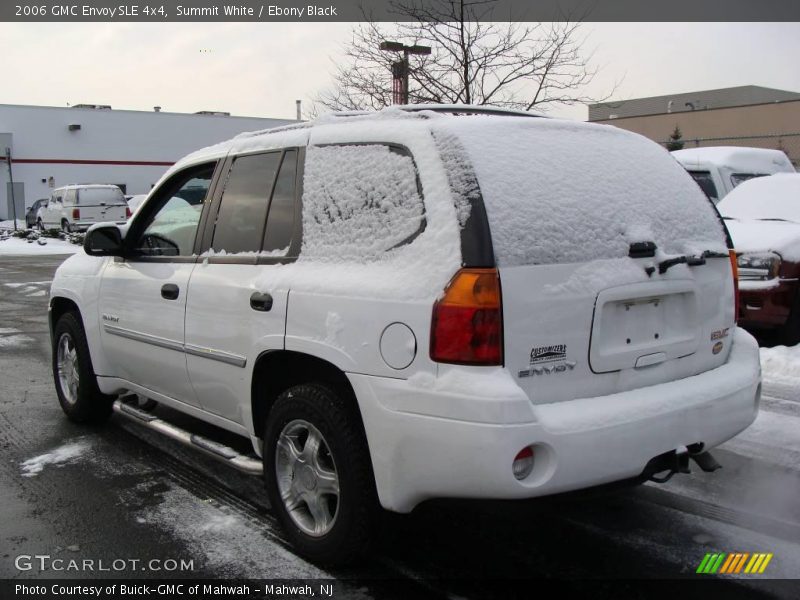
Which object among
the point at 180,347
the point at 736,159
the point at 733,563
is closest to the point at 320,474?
the point at 180,347

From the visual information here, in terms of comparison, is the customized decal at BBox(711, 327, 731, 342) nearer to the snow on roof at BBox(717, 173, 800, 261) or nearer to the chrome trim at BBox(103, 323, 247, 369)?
the chrome trim at BBox(103, 323, 247, 369)

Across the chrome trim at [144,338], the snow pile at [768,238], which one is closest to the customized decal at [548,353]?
the chrome trim at [144,338]

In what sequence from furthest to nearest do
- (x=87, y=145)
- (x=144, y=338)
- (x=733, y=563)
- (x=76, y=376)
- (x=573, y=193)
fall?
(x=87, y=145) → (x=76, y=376) → (x=144, y=338) → (x=733, y=563) → (x=573, y=193)

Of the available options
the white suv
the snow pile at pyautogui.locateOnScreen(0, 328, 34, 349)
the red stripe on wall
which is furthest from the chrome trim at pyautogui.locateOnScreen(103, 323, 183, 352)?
the red stripe on wall

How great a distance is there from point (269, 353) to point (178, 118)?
45.1 metres

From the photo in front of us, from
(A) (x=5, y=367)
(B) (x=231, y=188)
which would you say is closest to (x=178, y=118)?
(A) (x=5, y=367)

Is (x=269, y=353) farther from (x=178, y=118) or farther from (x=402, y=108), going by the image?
(x=178, y=118)

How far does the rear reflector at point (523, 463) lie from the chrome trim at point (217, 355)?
4.74ft

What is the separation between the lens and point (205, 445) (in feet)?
12.8

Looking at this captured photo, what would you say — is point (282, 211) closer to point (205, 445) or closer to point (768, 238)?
point (205, 445)

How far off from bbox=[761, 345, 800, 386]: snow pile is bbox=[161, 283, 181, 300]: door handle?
191 inches

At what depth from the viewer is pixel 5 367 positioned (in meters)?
7.34

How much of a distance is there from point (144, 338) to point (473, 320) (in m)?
2.44

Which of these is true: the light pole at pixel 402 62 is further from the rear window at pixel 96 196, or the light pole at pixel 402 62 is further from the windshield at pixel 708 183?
the rear window at pixel 96 196
